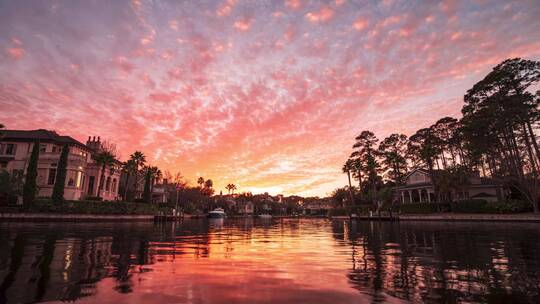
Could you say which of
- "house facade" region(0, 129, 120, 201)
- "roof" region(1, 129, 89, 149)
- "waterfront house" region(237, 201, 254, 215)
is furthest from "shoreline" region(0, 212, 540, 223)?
"waterfront house" region(237, 201, 254, 215)

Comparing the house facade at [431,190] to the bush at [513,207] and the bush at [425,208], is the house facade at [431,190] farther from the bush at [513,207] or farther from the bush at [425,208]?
the bush at [513,207]

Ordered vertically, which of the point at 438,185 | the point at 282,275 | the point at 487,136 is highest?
the point at 487,136

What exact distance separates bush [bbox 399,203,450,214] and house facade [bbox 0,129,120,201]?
57822 mm

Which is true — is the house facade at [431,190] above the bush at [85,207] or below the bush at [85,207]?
above

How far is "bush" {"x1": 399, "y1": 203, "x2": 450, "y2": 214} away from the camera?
54.2m

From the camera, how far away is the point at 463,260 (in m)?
9.77

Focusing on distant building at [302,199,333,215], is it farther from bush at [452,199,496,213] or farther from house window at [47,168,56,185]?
house window at [47,168,56,185]

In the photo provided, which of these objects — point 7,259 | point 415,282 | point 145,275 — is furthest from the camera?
point 7,259

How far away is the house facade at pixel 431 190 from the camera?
5866 cm

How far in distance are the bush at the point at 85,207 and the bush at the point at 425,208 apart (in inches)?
2008

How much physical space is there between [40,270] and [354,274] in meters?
7.85

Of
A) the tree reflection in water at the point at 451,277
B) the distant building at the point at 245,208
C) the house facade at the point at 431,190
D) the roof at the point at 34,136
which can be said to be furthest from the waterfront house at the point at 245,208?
the tree reflection in water at the point at 451,277

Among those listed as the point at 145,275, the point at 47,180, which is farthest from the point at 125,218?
the point at 145,275

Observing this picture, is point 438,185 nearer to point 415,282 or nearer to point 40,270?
point 415,282
